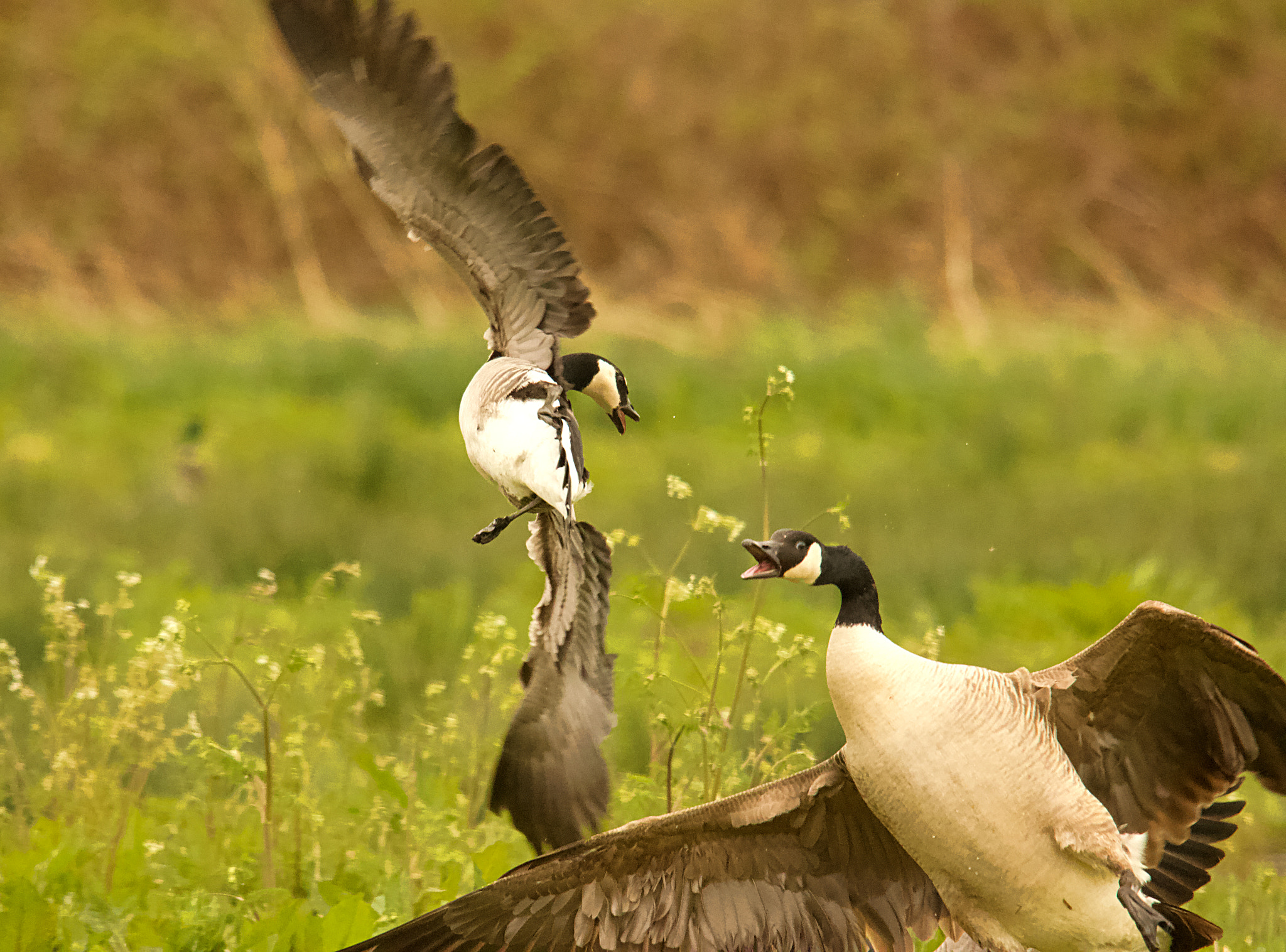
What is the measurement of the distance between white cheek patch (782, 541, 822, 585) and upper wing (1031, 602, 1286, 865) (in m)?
0.66

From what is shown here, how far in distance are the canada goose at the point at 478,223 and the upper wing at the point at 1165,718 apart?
4.48 ft

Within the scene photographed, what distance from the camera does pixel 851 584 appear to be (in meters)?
→ 3.81

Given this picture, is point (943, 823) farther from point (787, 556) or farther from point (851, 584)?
point (787, 556)

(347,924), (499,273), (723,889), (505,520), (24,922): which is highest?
(499,273)

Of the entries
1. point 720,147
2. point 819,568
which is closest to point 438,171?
point 819,568

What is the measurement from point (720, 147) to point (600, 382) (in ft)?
65.1

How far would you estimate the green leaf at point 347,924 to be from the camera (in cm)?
448

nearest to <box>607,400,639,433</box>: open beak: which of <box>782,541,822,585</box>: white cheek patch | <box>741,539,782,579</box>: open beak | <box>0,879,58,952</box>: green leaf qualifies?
<box>741,539,782,579</box>: open beak

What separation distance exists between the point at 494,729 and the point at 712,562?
2.52 metres

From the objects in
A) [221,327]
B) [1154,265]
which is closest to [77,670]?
[221,327]

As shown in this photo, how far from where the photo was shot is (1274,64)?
2078cm

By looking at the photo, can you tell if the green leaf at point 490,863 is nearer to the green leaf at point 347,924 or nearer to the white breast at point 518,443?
the green leaf at point 347,924

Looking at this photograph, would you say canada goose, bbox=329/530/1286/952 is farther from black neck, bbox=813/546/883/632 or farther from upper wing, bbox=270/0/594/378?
upper wing, bbox=270/0/594/378

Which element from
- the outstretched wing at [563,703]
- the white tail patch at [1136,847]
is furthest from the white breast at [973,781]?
the outstretched wing at [563,703]
